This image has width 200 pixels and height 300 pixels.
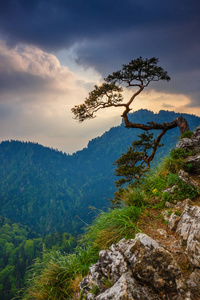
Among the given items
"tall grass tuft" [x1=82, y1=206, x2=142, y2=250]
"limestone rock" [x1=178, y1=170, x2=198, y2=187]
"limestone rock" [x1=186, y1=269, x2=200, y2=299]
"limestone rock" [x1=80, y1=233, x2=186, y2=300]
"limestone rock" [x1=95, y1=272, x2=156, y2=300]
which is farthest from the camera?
"limestone rock" [x1=178, y1=170, x2=198, y2=187]

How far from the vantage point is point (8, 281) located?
3000 inches

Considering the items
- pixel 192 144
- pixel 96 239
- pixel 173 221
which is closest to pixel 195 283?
pixel 173 221

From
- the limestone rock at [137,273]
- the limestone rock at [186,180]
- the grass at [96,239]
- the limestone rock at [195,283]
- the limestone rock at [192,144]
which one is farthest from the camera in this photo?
the limestone rock at [192,144]

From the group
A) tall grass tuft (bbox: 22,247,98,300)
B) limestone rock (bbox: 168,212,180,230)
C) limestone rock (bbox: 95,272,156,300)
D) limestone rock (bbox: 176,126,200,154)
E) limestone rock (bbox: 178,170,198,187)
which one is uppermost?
limestone rock (bbox: 176,126,200,154)

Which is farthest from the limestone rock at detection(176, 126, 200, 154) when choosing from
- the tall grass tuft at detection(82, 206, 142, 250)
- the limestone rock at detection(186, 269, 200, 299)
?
the limestone rock at detection(186, 269, 200, 299)

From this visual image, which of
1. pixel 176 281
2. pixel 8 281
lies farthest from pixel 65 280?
pixel 8 281

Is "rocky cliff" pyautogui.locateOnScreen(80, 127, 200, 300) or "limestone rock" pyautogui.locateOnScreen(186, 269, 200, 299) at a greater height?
"rocky cliff" pyautogui.locateOnScreen(80, 127, 200, 300)

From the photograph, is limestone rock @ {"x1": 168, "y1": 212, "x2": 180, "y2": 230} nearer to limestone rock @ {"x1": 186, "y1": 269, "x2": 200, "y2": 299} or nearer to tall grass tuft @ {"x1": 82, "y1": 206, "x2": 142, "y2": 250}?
tall grass tuft @ {"x1": 82, "y1": 206, "x2": 142, "y2": 250}

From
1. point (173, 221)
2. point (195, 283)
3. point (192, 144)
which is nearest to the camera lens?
point (195, 283)

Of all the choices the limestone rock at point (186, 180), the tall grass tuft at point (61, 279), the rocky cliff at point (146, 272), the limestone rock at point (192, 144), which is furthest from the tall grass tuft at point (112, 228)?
the limestone rock at point (192, 144)

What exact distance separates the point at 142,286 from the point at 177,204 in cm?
285

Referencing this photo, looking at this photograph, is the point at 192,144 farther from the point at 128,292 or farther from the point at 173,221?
the point at 128,292

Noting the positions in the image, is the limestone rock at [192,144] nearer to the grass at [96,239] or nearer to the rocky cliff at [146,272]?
the grass at [96,239]

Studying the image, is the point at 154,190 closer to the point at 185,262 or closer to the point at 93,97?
the point at 185,262
